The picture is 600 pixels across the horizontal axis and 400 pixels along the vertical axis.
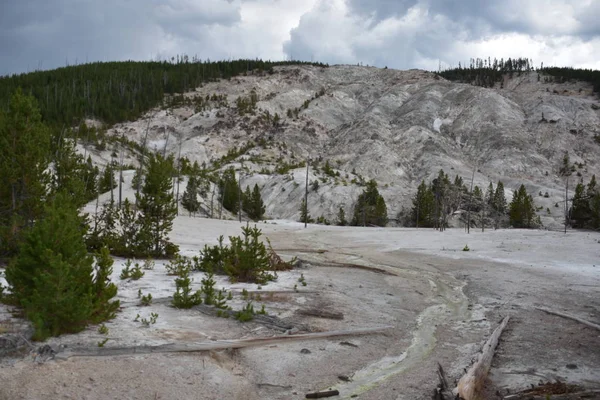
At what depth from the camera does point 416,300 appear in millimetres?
15188

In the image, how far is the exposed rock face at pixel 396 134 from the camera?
7988 centimetres

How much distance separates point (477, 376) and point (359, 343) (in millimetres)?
2907

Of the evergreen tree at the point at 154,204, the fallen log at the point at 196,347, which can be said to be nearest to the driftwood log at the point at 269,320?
the fallen log at the point at 196,347

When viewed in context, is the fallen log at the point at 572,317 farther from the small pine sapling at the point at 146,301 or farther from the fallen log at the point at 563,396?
the small pine sapling at the point at 146,301

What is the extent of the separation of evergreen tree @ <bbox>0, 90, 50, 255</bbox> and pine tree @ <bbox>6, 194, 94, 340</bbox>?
7003 mm

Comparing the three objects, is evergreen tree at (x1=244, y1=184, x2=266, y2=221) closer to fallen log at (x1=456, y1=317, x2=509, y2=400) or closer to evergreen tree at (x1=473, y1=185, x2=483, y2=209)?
evergreen tree at (x1=473, y1=185, x2=483, y2=209)

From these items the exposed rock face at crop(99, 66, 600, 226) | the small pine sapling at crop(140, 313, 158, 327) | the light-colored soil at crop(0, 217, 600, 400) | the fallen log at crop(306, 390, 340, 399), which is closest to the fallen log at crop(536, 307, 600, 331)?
the light-colored soil at crop(0, 217, 600, 400)

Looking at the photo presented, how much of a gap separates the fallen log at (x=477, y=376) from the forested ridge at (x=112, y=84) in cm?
10244

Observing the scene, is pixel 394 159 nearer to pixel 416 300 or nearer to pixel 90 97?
pixel 416 300

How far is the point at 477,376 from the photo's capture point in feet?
25.2

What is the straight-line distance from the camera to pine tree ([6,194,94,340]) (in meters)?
8.16

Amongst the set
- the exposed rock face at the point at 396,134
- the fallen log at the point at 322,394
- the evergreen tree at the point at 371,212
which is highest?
the exposed rock face at the point at 396,134

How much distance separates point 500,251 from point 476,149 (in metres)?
70.6

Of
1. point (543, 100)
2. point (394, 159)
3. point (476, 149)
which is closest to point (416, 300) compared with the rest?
point (394, 159)
